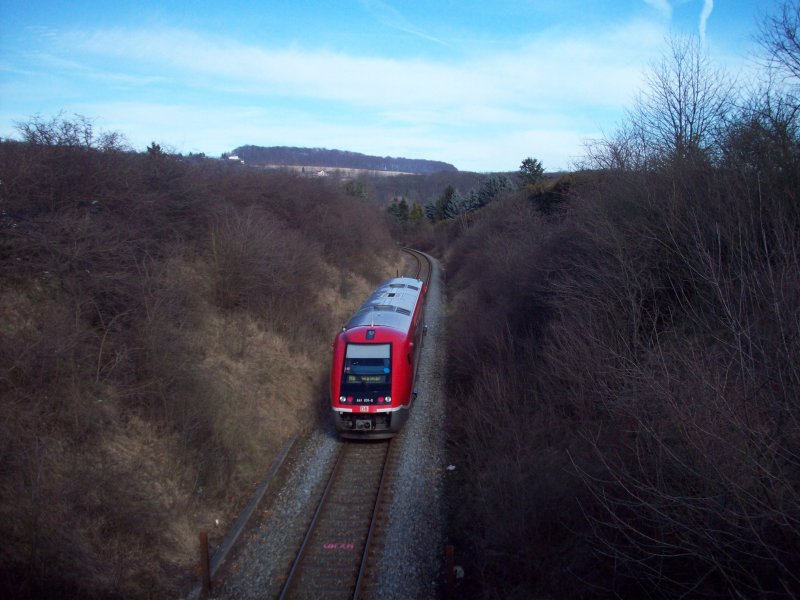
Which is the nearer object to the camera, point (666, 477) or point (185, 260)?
point (666, 477)

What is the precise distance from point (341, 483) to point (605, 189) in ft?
33.6

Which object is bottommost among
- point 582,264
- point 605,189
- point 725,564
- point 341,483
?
point 341,483

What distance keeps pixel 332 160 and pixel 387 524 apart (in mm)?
145486

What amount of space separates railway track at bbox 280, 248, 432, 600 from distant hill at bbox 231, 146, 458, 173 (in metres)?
96.7

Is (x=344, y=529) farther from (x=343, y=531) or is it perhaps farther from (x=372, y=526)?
(x=372, y=526)

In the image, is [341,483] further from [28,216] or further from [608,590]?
[28,216]

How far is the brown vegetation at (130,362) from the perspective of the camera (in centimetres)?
747

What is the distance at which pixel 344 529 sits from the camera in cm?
895

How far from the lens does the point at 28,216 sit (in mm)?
11875

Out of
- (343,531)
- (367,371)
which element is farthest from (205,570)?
(367,371)

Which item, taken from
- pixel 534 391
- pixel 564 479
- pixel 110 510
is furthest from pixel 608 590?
pixel 110 510

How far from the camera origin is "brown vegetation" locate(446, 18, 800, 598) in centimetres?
425

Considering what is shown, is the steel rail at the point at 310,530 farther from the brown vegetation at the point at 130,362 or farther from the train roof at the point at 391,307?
the train roof at the point at 391,307

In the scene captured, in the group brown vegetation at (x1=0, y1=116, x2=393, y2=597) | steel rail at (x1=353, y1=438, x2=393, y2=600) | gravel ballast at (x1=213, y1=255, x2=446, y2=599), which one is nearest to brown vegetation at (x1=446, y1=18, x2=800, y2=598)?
gravel ballast at (x1=213, y1=255, x2=446, y2=599)
